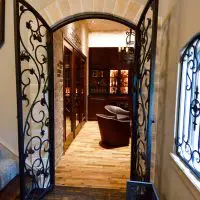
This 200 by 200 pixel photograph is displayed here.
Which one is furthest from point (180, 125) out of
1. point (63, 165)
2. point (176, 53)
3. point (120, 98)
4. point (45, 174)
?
point (120, 98)

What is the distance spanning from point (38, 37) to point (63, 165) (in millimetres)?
2109

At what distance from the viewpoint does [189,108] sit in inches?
59.9

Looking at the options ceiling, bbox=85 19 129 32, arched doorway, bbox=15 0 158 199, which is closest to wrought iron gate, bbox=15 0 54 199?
arched doorway, bbox=15 0 158 199

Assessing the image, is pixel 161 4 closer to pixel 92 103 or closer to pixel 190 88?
pixel 190 88

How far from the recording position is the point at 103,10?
7.39 feet

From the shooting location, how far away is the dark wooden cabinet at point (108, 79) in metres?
6.73

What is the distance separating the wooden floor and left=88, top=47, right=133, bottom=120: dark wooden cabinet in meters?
2.32

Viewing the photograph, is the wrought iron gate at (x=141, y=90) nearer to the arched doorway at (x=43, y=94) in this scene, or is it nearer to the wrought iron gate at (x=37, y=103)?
the arched doorway at (x=43, y=94)

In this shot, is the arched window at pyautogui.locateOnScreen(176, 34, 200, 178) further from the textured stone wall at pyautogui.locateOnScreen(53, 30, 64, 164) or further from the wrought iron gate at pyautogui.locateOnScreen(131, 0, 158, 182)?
the textured stone wall at pyautogui.locateOnScreen(53, 30, 64, 164)

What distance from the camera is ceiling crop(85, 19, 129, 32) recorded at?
5.87 meters

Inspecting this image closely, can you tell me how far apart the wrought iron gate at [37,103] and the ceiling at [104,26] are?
12.6ft

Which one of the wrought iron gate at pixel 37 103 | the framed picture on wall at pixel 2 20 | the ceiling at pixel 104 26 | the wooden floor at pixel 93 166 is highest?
the ceiling at pixel 104 26

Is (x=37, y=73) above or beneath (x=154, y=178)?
above

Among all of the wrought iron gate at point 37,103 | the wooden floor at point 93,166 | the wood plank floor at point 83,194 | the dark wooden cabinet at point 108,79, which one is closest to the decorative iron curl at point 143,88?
the wood plank floor at point 83,194
